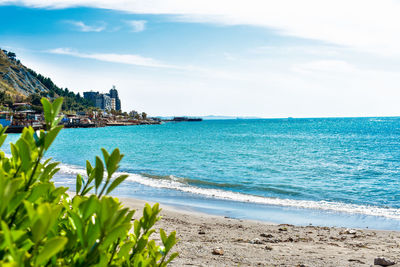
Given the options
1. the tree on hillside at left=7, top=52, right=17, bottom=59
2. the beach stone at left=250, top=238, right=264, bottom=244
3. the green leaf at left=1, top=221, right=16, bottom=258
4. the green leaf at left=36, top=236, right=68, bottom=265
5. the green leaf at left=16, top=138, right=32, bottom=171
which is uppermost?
the tree on hillside at left=7, top=52, right=17, bottom=59

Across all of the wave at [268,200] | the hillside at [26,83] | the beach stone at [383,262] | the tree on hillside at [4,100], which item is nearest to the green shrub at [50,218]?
the beach stone at [383,262]

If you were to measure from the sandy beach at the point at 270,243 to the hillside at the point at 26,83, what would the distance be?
442ft

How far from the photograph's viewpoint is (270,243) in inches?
313

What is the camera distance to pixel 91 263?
2.91 ft

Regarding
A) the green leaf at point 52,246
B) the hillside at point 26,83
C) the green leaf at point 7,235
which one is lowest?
the green leaf at point 52,246

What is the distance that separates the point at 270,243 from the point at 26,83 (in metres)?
175

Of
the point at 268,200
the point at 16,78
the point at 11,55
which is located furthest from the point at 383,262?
the point at 11,55

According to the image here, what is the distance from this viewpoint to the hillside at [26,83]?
471ft

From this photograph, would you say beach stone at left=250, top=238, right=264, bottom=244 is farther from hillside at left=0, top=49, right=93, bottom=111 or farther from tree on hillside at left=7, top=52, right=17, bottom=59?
tree on hillside at left=7, top=52, right=17, bottom=59

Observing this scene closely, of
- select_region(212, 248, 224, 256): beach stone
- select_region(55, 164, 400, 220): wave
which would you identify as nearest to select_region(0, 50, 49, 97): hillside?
select_region(55, 164, 400, 220): wave

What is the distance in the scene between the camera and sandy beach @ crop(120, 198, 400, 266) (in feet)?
21.2

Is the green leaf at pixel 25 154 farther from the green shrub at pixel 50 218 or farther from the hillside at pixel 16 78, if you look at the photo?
the hillside at pixel 16 78

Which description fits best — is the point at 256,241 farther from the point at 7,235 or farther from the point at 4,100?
the point at 4,100

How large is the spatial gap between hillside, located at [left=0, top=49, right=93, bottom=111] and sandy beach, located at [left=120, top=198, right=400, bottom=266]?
5307 inches
